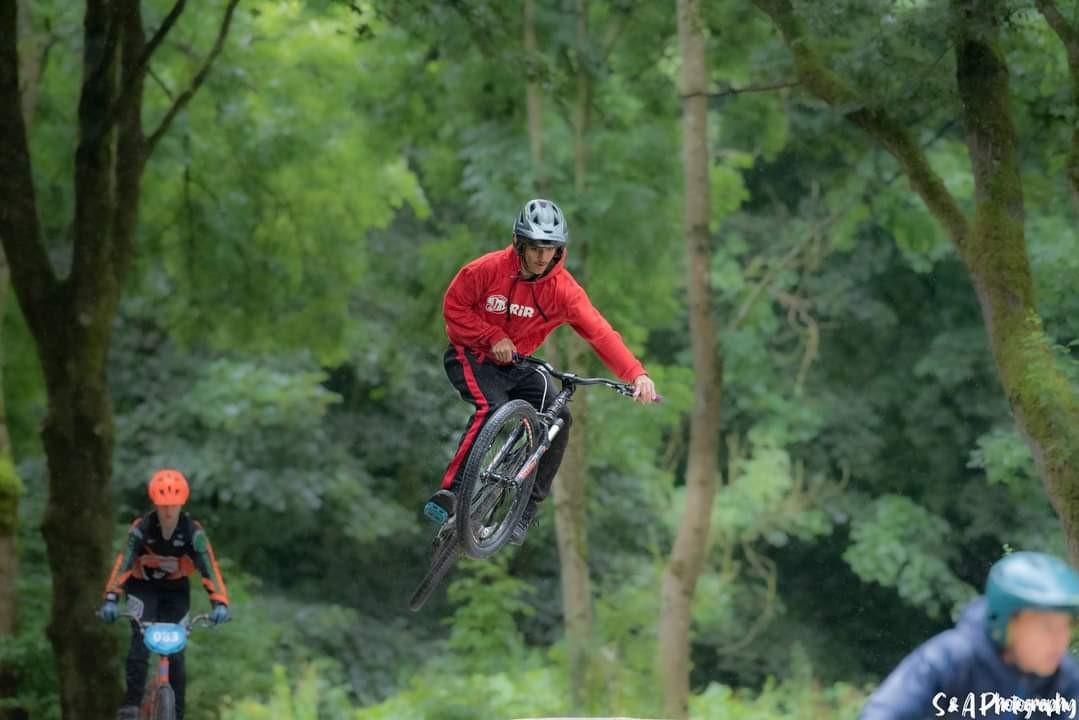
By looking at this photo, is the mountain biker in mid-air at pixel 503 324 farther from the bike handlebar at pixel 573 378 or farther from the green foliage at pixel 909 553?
the green foliage at pixel 909 553

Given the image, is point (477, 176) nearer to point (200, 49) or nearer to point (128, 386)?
point (200, 49)

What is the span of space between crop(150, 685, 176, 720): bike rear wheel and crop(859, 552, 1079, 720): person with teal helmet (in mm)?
6687

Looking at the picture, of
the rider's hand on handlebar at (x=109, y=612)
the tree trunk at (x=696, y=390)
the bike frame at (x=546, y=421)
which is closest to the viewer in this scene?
the bike frame at (x=546, y=421)

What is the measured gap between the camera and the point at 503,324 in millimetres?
9141

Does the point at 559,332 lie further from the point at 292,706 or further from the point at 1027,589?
the point at 1027,589

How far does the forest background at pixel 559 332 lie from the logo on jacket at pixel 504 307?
4.03m

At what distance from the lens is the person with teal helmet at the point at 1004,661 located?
4570mm

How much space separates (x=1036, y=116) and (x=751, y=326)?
975cm

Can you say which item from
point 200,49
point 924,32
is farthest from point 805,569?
point 924,32

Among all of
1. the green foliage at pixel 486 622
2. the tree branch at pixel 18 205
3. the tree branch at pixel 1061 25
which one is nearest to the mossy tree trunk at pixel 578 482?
the green foliage at pixel 486 622

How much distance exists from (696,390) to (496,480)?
359 inches

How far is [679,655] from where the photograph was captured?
18.6 metres

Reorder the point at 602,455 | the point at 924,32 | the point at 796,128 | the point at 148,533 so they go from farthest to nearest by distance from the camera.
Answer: the point at 602,455 → the point at 796,128 → the point at 924,32 → the point at 148,533

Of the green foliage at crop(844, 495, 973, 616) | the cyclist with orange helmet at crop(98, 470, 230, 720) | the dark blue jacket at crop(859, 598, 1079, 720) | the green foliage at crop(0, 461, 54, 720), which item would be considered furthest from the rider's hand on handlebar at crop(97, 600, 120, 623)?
the green foliage at crop(844, 495, 973, 616)
